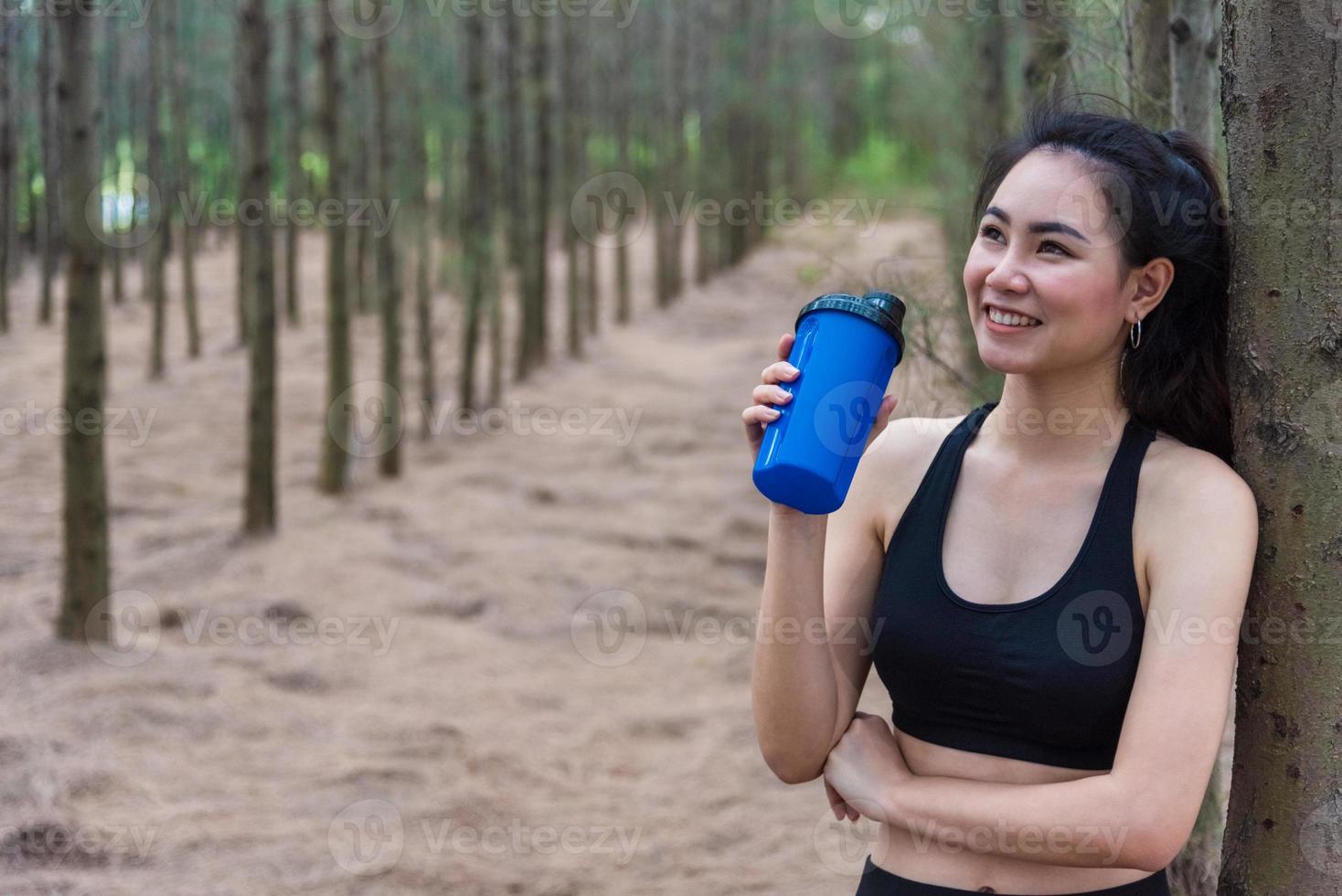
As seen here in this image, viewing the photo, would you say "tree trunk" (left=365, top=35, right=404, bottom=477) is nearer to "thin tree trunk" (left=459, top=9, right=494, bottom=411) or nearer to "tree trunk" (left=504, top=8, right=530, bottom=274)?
"thin tree trunk" (left=459, top=9, right=494, bottom=411)

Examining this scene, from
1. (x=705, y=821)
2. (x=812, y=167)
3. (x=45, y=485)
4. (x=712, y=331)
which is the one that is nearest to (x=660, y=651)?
(x=705, y=821)

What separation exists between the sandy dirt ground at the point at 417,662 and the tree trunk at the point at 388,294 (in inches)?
10.3

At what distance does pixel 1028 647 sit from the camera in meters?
1.49

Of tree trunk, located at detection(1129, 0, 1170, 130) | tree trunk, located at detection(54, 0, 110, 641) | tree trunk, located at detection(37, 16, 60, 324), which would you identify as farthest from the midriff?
tree trunk, located at detection(37, 16, 60, 324)

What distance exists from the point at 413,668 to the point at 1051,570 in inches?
195

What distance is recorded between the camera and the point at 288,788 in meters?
4.72

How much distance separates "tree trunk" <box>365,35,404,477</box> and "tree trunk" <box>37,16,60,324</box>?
3.44 metres

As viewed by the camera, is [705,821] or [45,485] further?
[45,485]

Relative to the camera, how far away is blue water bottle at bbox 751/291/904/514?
1.45 meters

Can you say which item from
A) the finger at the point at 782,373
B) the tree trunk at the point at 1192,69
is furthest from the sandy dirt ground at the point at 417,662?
the finger at the point at 782,373

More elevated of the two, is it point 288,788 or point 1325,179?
point 1325,179

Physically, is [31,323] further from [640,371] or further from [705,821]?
[705,821]

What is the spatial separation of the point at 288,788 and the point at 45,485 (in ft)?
17.1

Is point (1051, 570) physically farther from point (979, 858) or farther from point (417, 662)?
point (417, 662)
